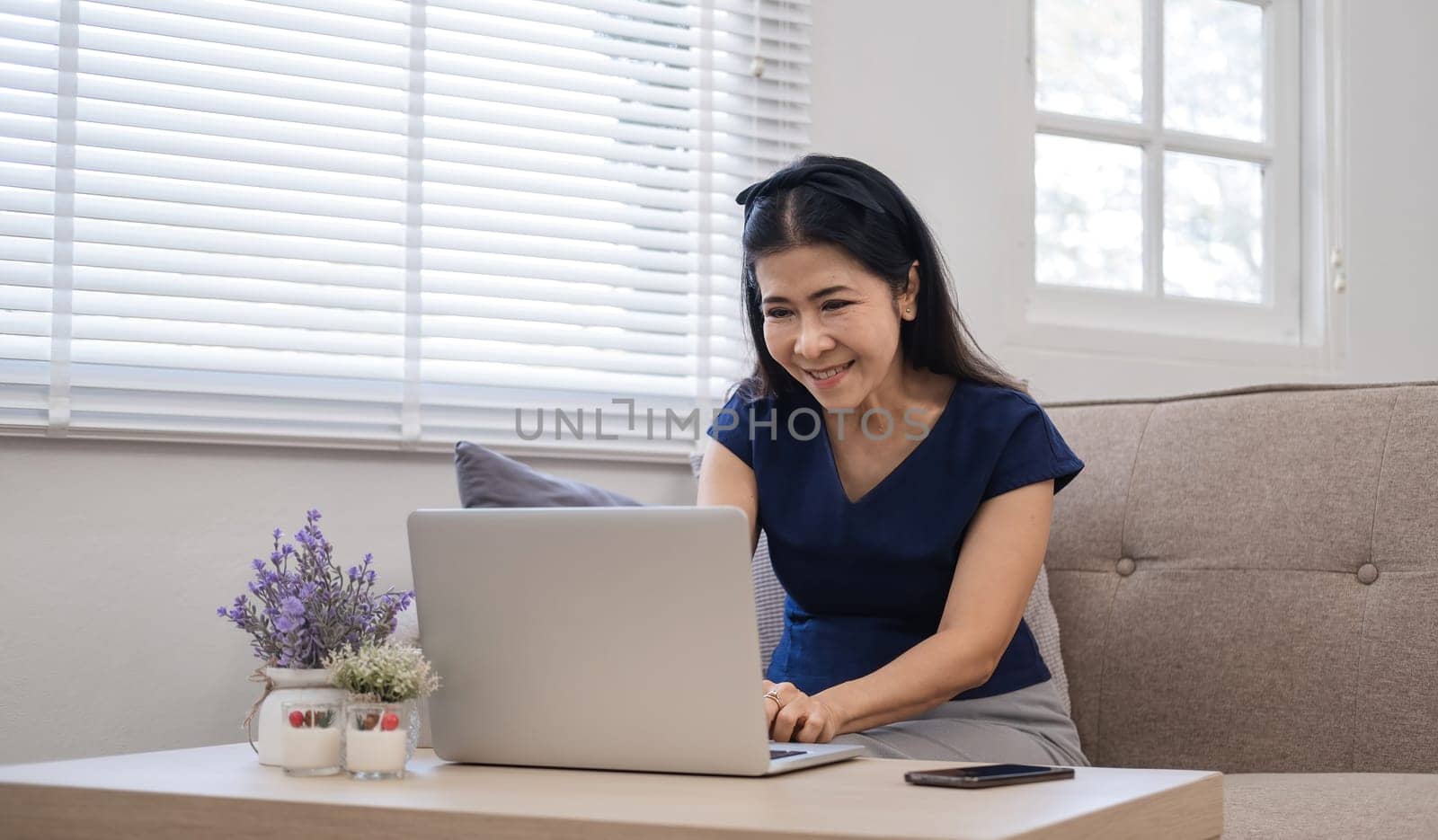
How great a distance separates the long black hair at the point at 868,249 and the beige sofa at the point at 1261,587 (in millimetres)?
328

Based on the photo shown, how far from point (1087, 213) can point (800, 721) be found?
1882 millimetres

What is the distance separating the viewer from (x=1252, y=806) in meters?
1.43

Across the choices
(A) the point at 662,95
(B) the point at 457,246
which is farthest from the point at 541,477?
(A) the point at 662,95

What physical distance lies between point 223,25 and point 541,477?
862 millimetres

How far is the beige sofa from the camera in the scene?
171cm

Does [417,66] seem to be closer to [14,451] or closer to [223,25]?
[223,25]

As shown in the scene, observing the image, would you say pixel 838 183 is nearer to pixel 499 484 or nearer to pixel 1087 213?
pixel 499 484

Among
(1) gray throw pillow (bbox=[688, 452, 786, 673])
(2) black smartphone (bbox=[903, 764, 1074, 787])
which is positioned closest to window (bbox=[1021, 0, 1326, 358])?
(1) gray throw pillow (bbox=[688, 452, 786, 673])

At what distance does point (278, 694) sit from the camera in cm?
120

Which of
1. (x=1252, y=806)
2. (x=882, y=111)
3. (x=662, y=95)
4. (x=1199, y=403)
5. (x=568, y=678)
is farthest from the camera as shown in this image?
(x=882, y=111)

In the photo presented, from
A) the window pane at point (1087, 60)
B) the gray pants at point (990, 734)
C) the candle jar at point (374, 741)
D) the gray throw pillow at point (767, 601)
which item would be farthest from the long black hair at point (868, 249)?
the window pane at point (1087, 60)

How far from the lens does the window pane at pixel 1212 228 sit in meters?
2.98

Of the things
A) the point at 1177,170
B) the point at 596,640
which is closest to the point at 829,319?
the point at 596,640

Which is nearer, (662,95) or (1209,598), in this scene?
(1209,598)
